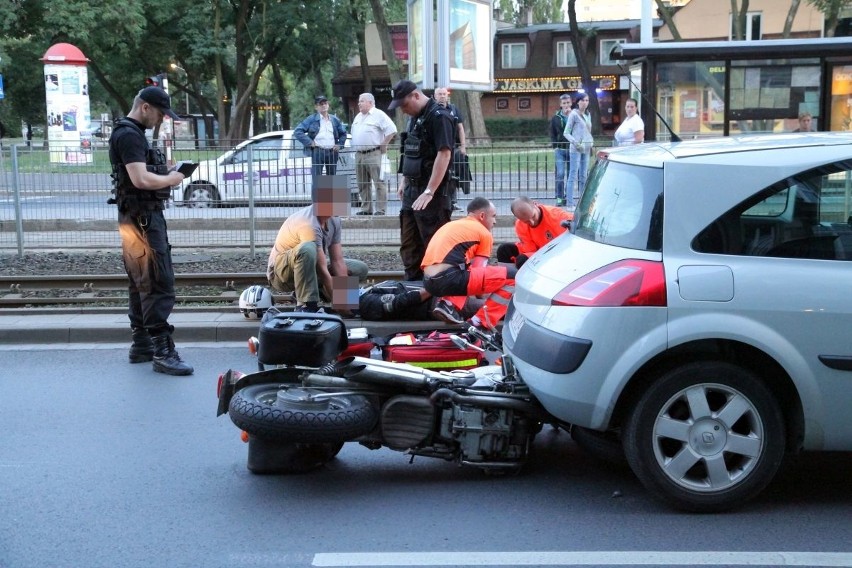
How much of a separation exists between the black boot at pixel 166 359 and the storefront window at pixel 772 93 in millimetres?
7714

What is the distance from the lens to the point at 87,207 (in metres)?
12.5

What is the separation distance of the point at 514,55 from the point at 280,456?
55837 mm

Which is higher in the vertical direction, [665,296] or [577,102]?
[577,102]

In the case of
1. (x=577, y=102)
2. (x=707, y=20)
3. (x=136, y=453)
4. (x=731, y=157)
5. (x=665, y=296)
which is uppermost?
(x=707, y=20)

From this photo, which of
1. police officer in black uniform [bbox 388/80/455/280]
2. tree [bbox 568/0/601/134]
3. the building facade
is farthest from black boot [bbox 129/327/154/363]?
the building facade

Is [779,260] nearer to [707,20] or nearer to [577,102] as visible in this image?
[577,102]

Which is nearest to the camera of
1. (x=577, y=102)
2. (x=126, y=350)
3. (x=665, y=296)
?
(x=665, y=296)

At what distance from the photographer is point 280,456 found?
5.11m

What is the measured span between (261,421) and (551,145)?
8.44 meters

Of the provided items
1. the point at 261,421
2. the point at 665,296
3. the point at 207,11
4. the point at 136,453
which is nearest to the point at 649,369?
the point at 665,296

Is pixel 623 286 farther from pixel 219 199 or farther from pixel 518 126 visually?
pixel 518 126

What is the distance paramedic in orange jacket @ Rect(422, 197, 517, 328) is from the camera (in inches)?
293

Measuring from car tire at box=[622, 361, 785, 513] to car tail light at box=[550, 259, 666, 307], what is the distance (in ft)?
1.17

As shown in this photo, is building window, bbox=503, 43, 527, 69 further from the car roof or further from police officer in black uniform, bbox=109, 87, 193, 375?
the car roof
